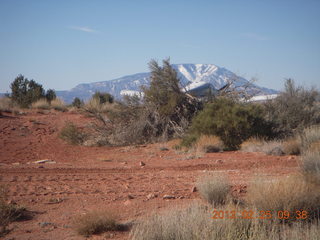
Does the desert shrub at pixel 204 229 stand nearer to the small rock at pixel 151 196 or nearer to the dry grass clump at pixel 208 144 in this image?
the small rock at pixel 151 196

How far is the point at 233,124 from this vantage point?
14.7 metres

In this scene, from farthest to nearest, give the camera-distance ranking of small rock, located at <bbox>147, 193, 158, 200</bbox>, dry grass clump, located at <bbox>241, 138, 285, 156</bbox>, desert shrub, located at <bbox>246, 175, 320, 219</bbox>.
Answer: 1. dry grass clump, located at <bbox>241, 138, 285, 156</bbox>
2. small rock, located at <bbox>147, 193, 158, 200</bbox>
3. desert shrub, located at <bbox>246, 175, 320, 219</bbox>

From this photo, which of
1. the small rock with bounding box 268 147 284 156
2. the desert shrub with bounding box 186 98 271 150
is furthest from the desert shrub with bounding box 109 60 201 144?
the small rock with bounding box 268 147 284 156

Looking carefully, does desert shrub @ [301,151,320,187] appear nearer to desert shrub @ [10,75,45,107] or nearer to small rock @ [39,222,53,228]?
small rock @ [39,222,53,228]

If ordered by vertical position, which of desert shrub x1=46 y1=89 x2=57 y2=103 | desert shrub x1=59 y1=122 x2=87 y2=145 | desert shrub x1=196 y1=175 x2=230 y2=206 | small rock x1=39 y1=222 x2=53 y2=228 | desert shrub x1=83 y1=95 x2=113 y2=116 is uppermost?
desert shrub x1=46 y1=89 x2=57 y2=103

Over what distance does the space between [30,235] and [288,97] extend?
16382 millimetres

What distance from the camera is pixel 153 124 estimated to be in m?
18.9

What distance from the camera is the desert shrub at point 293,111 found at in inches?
637

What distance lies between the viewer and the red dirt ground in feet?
18.3

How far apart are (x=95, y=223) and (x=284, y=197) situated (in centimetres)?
295

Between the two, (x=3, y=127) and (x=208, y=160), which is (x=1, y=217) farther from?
(x=3, y=127)

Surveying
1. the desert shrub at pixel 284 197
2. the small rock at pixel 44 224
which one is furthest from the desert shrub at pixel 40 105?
the desert shrub at pixel 284 197

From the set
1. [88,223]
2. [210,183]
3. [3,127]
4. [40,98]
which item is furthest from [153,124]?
[40,98]
